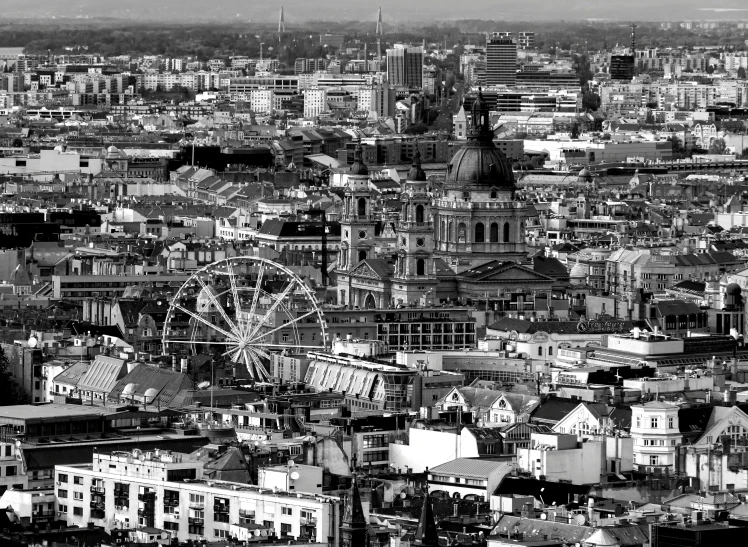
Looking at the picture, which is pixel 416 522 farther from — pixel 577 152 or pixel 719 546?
pixel 577 152

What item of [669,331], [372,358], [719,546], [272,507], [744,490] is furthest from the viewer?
[669,331]

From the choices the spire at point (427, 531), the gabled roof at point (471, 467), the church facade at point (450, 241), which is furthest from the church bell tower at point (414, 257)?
the spire at point (427, 531)

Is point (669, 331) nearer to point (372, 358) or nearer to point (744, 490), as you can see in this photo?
point (372, 358)

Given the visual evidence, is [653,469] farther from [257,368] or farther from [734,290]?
[734,290]

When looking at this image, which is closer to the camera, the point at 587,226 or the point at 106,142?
the point at 587,226

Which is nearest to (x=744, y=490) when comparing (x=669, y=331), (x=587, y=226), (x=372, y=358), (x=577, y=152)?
(x=372, y=358)

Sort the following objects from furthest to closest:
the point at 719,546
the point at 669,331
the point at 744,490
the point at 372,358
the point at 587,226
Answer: the point at 587,226 → the point at 669,331 → the point at 372,358 → the point at 744,490 → the point at 719,546

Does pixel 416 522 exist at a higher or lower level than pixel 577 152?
higher

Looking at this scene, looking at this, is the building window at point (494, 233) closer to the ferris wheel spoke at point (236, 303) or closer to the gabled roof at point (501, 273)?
the gabled roof at point (501, 273)

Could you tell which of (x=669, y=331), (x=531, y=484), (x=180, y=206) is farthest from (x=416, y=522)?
(x=180, y=206)
